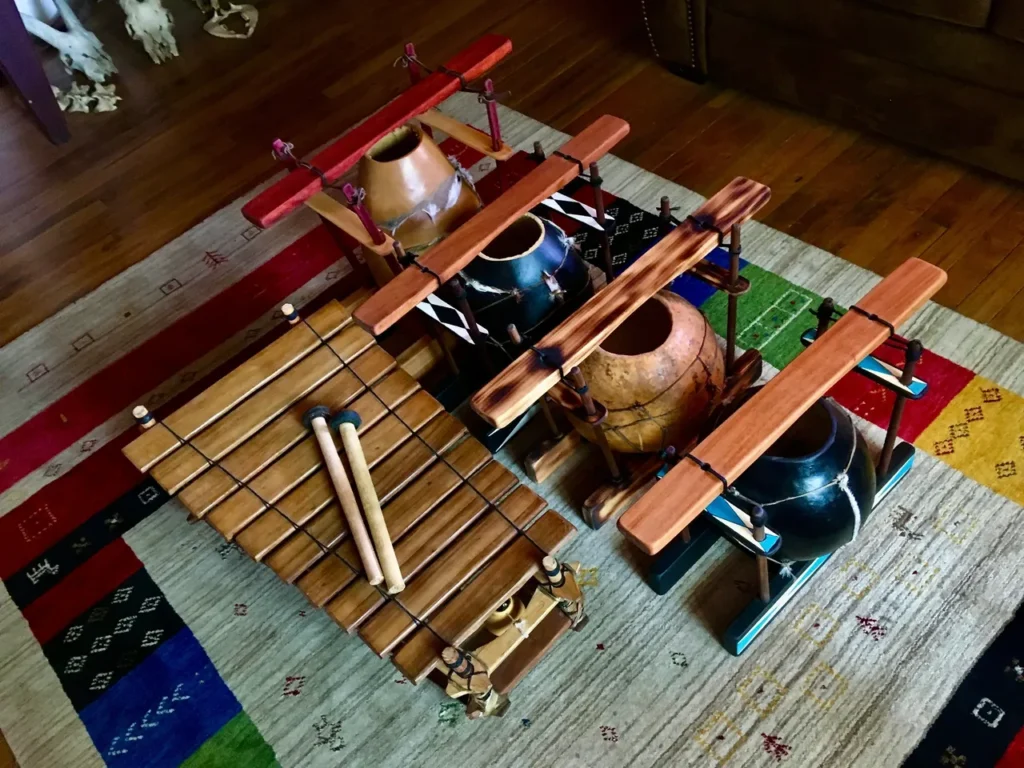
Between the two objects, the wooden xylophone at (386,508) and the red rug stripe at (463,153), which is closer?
the wooden xylophone at (386,508)

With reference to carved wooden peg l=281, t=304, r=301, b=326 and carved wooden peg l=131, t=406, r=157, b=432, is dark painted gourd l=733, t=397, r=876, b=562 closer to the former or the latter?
carved wooden peg l=281, t=304, r=301, b=326

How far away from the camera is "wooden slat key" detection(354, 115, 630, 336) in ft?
3.63

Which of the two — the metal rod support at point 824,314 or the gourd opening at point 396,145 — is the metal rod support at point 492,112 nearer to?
the gourd opening at point 396,145

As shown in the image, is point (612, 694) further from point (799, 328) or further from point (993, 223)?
point (993, 223)

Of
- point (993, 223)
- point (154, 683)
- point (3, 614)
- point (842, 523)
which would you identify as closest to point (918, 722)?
point (842, 523)

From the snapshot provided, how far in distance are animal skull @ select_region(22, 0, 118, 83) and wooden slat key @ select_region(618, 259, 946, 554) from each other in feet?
7.09

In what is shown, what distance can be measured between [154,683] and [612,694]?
0.67m

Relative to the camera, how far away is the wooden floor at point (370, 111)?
1545mm

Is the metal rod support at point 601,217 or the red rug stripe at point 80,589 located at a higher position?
the metal rod support at point 601,217

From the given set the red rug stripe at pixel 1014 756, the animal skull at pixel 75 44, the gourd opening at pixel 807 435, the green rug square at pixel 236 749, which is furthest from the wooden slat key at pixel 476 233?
the animal skull at pixel 75 44

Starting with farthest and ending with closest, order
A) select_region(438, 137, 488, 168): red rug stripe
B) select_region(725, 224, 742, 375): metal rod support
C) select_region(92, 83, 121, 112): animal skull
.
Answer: select_region(92, 83, 121, 112): animal skull, select_region(438, 137, 488, 168): red rug stripe, select_region(725, 224, 742, 375): metal rod support

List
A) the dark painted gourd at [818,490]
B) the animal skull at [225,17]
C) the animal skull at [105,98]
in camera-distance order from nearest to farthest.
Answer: the dark painted gourd at [818,490], the animal skull at [105,98], the animal skull at [225,17]

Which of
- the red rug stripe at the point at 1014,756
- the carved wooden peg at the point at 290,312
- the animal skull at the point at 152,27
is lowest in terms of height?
the animal skull at the point at 152,27

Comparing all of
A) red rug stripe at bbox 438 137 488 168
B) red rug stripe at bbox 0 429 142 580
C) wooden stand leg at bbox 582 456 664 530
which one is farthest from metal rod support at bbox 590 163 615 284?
red rug stripe at bbox 0 429 142 580
